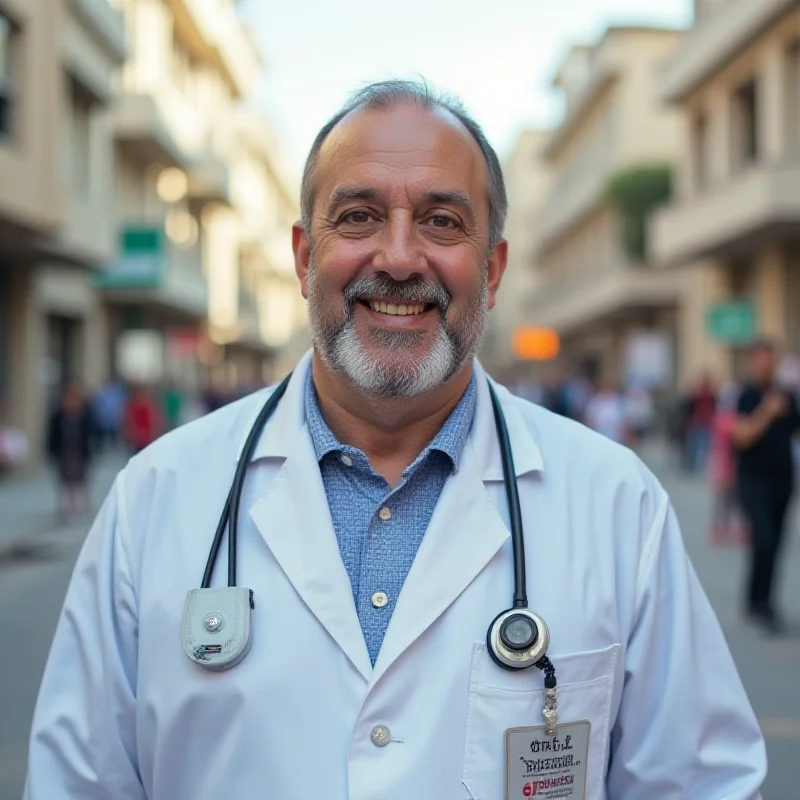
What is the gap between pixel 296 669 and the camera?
1995mm

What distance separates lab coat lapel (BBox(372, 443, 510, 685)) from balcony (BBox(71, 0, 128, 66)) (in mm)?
20072

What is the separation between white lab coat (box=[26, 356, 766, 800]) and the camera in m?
1.98

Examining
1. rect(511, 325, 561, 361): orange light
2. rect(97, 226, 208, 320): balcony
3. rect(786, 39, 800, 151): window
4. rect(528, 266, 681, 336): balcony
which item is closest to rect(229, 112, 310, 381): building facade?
rect(97, 226, 208, 320): balcony

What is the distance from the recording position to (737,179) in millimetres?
21594

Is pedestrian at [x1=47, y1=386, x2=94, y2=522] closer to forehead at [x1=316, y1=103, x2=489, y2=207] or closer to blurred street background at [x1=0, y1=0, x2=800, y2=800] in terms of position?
blurred street background at [x1=0, y1=0, x2=800, y2=800]

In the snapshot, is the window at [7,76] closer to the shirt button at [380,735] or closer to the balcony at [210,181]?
the balcony at [210,181]

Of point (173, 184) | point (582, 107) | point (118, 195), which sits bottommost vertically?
point (118, 195)

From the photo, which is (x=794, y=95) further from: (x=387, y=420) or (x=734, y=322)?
(x=387, y=420)

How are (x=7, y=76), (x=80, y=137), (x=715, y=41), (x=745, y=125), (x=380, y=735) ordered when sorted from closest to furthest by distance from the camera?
(x=380, y=735), (x=7, y=76), (x=80, y=137), (x=715, y=41), (x=745, y=125)

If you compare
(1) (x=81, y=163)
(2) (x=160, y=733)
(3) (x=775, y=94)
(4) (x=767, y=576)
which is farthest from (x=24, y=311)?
(2) (x=160, y=733)

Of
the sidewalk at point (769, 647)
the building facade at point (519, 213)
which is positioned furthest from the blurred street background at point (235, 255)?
the building facade at point (519, 213)

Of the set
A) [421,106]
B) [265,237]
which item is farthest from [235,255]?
[421,106]

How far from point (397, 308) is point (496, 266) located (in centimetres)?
35

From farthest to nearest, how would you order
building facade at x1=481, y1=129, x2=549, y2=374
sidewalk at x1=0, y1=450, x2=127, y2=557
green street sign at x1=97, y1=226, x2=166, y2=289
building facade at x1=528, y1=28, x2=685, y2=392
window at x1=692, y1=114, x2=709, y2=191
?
building facade at x1=481, y1=129, x2=549, y2=374 < building facade at x1=528, y1=28, x2=685, y2=392 < window at x1=692, y1=114, x2=709, y2=191 < green street sign at x1=97, y1=226, x2=166, y2=289 < sidewalk at x1=0, y1=450, x2=127, y2=557
